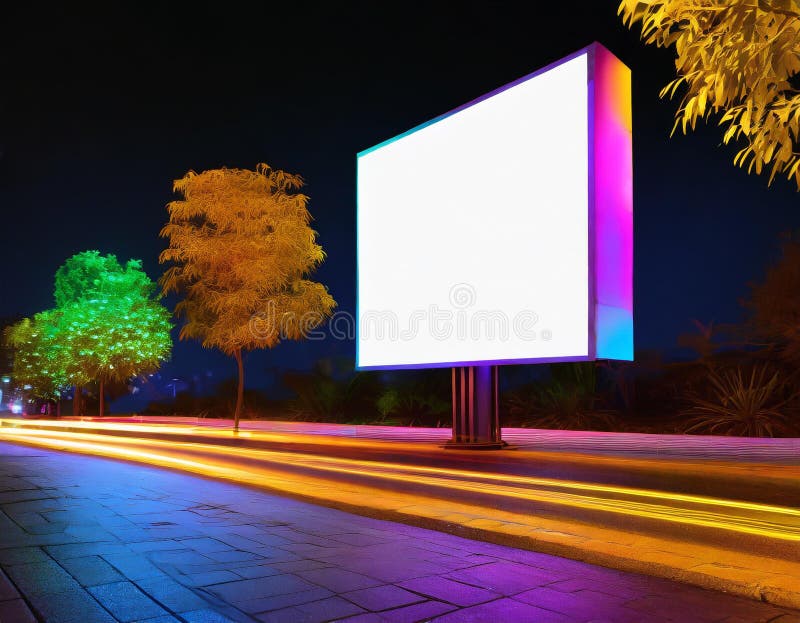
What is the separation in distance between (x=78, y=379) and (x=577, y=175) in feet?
84.7

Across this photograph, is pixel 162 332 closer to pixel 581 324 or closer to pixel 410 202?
pixel 410 202

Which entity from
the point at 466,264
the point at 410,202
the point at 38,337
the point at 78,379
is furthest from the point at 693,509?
the point at 38,337

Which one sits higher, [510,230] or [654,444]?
[510,230]

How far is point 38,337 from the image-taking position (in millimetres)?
32969

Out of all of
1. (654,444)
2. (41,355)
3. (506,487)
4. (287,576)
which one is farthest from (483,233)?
(41,355)

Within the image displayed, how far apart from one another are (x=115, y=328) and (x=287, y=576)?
82.2 ft

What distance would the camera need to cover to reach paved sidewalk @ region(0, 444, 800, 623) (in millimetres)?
3857

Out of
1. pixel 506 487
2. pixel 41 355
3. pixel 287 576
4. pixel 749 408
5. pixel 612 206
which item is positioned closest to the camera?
pixel 287 576

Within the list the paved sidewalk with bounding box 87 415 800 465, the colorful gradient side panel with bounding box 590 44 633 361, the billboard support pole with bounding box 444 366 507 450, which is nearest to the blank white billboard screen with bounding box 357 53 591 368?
the colorful gradient side panel with bounding box 590 44 633 361

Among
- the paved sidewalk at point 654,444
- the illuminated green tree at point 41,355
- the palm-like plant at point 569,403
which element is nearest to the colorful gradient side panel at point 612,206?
the paved sidewalk at point 654,444

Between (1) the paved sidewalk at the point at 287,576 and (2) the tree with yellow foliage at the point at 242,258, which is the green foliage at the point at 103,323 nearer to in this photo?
(2) the tree with yellow foliage at the point at 242,258

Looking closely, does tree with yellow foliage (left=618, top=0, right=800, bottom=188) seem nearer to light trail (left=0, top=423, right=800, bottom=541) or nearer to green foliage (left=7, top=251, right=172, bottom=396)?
light trail (left=0, top=423, right=800, bottom=541)

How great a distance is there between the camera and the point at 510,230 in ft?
38.2

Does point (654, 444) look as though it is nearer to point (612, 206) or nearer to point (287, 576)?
point (612, 206)
